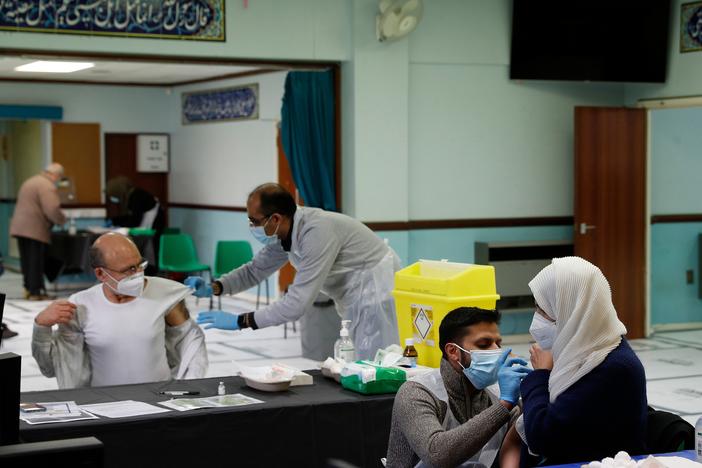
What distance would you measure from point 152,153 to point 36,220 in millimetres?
2521

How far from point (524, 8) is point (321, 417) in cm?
563

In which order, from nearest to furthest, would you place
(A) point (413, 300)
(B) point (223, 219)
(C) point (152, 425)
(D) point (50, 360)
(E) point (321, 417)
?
(C) point (152, 425) → (E) point (321, 417) → (D) point (50, 360) → (A) point (413, 300) → (B) point (223, 219)

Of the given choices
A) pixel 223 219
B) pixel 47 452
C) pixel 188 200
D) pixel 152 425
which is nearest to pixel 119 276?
pixel 152 425

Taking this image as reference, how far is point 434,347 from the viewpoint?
4375mm

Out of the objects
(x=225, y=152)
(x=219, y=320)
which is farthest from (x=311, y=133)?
(x=225, y=152)

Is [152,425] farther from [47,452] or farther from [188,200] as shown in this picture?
[188,200]

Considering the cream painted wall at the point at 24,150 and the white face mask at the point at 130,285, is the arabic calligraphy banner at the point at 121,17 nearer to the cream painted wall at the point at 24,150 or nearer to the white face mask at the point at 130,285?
the white face mask at the point at 130,285

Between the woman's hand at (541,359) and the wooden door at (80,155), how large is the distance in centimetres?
1145

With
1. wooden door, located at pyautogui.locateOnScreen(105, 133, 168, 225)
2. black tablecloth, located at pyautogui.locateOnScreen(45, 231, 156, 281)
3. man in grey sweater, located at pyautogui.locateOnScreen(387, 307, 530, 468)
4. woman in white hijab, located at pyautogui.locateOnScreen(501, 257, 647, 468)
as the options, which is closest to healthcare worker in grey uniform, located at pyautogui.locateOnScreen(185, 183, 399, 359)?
man in grey sweater, located at pyautogui.locateOnScreen(387, 307, 530, 468)

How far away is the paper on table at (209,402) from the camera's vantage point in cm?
376

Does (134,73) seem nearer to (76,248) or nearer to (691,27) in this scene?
(76,248)

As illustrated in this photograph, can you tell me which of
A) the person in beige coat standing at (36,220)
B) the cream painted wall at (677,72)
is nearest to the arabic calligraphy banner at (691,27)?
the cream painted wall at (677,72)

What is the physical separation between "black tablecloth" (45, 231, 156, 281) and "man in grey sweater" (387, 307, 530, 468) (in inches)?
357

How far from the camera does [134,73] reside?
41.7 ft
